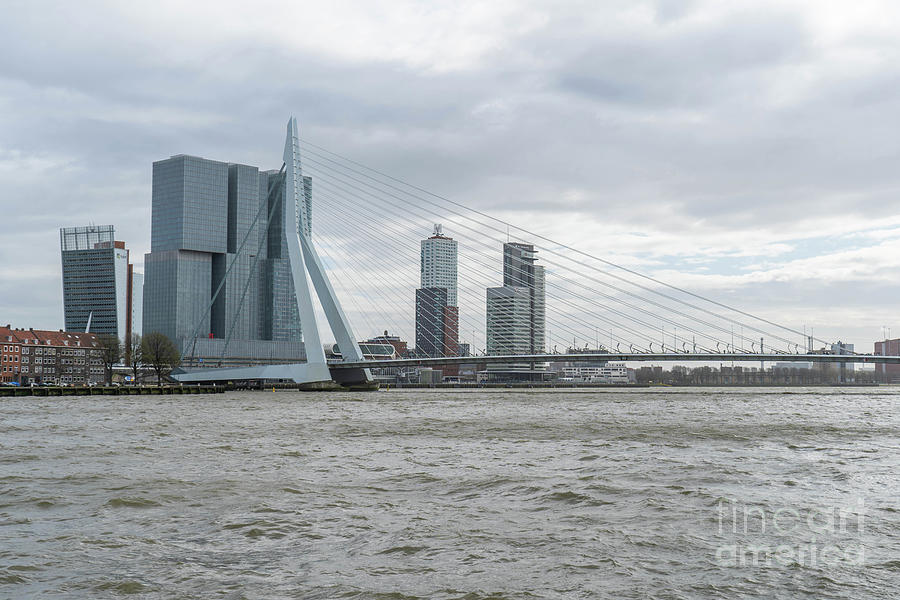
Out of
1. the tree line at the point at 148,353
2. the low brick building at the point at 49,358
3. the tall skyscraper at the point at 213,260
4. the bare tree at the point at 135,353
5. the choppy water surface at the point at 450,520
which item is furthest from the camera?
the tall skyscraper at the point at 213,260

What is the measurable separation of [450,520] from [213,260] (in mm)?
141827

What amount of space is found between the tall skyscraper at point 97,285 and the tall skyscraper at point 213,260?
15106 mm

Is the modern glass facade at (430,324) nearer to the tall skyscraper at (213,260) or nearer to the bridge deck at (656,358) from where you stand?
the bridge deck at (656,358)

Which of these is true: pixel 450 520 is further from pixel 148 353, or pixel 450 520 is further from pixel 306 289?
pixel 148 353

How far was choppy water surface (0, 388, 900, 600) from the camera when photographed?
22.1 ft

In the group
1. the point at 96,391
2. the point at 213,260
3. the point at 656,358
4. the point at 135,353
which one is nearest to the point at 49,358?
the point at 135,353

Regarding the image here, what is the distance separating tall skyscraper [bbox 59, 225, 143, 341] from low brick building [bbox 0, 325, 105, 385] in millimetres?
33568

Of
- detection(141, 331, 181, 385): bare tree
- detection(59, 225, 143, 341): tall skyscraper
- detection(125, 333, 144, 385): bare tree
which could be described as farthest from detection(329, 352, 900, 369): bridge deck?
detection(59, 225, 143, 341): tall skyscraper

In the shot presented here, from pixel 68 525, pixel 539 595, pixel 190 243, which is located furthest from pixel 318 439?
pixel 190 243

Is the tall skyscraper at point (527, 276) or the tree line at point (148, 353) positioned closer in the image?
the tall skyscraper at point (527, 276)

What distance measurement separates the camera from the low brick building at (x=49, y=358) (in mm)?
104719

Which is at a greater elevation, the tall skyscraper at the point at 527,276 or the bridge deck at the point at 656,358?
the tall skyscraper at the point at 527,276

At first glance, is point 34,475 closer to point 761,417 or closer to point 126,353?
point 761,417

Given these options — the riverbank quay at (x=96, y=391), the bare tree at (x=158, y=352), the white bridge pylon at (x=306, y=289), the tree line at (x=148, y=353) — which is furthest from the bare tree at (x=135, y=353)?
the white bridge pylon at (x=306, y=289)
